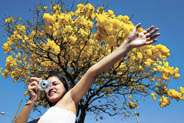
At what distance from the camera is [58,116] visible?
3977 millimetres

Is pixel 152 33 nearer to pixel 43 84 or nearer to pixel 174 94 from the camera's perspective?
pixel 43 84

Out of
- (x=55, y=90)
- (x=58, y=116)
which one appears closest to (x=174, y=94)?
(x=55, y=90)

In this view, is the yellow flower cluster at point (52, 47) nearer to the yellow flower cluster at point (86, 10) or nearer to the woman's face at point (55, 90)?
the yellow flower cluster at point (86, 10)

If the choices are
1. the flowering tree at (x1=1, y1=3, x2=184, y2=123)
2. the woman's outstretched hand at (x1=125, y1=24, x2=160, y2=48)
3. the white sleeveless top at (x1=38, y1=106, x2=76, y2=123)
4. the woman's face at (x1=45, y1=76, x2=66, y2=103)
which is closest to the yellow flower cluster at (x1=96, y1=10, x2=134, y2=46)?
the flowering tree at (x1=1, y1=3, x2=184, y2=123)

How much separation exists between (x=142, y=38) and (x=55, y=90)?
103 centimetres

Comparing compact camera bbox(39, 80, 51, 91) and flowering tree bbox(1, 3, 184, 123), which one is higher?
flowering tree bbox(1, 3, 184, 123)

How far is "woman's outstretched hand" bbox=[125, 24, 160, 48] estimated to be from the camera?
3795 mm

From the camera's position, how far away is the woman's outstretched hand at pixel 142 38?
3795 mm

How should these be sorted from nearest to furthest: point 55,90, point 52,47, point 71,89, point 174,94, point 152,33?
point 152,33 < point 71,89 < point 55,90 < point 52,47 < point 174,94

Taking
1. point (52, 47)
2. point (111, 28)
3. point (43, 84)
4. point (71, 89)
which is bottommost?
point (71, 89)

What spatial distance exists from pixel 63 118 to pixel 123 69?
20991 millimetres

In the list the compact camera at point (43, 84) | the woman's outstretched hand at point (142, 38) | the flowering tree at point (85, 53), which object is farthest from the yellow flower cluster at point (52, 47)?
the woman's outstretched hand at point (142, 38)

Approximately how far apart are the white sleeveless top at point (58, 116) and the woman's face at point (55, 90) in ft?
0.59

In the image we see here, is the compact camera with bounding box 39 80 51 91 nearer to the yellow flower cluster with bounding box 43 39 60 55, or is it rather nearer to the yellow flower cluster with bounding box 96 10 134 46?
the yellow flower cluster with bounding box 43 39 60 55
